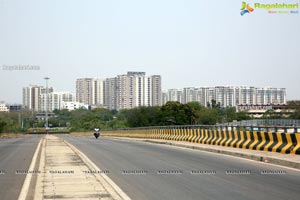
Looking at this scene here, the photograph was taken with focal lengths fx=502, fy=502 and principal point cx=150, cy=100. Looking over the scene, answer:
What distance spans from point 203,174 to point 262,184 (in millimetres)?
2656

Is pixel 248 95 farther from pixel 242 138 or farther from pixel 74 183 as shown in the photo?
pixel 74 183

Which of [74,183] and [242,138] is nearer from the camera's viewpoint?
[74,183]

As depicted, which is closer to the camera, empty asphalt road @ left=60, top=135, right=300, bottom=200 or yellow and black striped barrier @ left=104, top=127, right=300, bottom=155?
empty asphalt road @ left=60, top=135, right=300, bottom=200

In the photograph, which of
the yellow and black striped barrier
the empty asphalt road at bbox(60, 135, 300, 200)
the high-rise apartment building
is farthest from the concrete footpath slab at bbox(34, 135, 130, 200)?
the high-rise apartment building

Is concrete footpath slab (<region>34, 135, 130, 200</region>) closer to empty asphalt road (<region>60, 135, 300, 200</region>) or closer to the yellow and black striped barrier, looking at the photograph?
empty asphalt road (<region>60, 135, 300, 200</region>)

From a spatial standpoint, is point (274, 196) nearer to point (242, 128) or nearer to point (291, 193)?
point (291, 193)

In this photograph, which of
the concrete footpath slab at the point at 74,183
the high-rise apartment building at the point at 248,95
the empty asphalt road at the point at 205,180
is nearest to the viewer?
the concrete footpath slab at the point at 74,183

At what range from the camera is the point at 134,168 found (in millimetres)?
17375

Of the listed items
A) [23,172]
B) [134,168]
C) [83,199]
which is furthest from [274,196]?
[23,172]

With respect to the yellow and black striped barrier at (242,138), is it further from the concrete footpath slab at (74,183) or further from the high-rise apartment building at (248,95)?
the high-rise apartment building at (248,95)

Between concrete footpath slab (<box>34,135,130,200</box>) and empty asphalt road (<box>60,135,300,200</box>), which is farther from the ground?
concrete footpath slab (<box>34,135,130,200</box>)

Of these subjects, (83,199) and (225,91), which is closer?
(83,199)

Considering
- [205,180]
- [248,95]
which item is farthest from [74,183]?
[248,95]

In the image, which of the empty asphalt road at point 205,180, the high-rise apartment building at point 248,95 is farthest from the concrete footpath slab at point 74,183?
the high-rise apartment building at point 248,95
